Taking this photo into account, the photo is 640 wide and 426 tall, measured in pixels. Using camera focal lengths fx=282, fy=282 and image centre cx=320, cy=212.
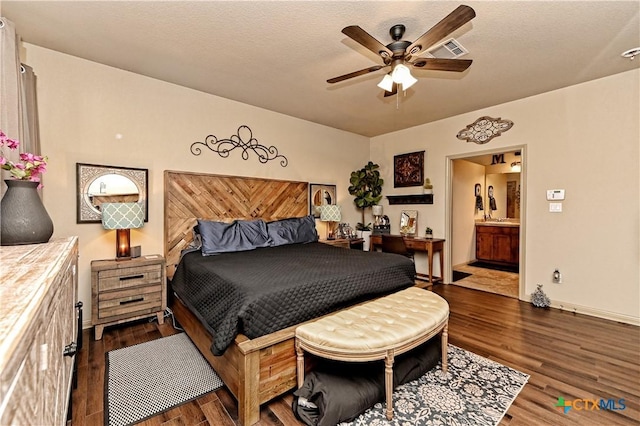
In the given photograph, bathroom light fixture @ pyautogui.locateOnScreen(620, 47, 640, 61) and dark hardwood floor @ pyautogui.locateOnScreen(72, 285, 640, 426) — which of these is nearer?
dark hardwood floor @ pyautogui.locateOnScreen(72, 285, 640, 426)

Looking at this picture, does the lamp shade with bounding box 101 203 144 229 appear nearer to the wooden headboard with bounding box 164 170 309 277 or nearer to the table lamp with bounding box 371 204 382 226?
the wooden headboard with bounding box 164 170 309 277

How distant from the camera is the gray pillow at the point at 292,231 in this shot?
379cm

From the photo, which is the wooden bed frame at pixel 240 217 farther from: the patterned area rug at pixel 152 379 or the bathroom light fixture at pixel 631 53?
the bathroom light fixture at pixel 631 53

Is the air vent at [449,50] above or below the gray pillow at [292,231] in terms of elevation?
above

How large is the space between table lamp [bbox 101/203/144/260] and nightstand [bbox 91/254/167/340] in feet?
0.49

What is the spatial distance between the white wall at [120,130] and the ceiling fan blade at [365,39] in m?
2.47

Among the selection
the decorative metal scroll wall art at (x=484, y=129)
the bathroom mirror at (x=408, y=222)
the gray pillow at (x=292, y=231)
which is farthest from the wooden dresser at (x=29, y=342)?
the decorative metal scroll wall art at (x=484, y=129)

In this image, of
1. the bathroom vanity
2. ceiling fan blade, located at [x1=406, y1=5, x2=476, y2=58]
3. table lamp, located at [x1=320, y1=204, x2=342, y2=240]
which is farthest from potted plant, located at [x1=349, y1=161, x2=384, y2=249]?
ceiling fan blade, located at [x1=406, y1=5, x2=476, y2=58]

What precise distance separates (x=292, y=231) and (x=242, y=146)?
1441 millimetres

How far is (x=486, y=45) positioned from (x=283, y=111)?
2.79 meters

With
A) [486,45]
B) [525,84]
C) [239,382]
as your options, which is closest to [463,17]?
[486,45]

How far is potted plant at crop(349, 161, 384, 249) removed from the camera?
546 cm

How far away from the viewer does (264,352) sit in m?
1.77

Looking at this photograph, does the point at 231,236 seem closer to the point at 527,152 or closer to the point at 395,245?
the point at 395,245
